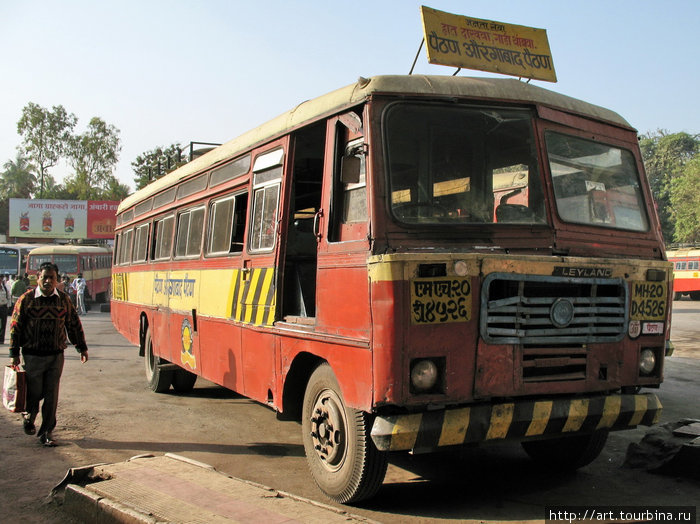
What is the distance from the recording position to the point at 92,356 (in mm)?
14008

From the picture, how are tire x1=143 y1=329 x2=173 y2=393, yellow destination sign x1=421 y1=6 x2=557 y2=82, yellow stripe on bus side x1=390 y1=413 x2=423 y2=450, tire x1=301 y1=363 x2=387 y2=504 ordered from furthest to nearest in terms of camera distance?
tire x1=143 y1=329 x2=173 y2=393 < yellow destination sign x1=421 y1=6 x2=557 y2=82 < tire x1=301 y1=363 x2=387 y2=504 < yellow stripe on bus side x1=390 y1=413 x2=423 y2=450

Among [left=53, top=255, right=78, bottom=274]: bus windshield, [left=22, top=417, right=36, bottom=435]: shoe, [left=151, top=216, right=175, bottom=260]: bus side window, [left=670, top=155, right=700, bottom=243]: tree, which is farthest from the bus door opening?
[left=670, top=155, right=700, bottom=243]: tree

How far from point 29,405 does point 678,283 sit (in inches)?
1482

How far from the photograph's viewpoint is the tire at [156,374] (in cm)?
967

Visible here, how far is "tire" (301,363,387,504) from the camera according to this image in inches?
177

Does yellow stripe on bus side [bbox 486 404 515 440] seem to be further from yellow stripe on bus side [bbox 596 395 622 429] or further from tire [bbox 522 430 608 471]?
tire [bbox 522 430 608 471]

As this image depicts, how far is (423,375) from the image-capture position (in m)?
4.19

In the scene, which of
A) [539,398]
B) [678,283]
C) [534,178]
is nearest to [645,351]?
[539,398]

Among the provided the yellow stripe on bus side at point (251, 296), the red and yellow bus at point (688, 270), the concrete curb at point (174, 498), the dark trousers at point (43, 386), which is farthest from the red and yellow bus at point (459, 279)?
the red and yellow bus at point (688, 270)

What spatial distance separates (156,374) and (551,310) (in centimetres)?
681

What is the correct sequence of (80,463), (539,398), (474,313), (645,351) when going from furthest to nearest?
(80,463), (645,351), (539,398), (474,313)

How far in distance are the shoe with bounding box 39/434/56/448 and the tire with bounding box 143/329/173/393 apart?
2941mm

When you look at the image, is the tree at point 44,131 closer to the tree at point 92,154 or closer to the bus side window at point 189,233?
the tree at point 92,154

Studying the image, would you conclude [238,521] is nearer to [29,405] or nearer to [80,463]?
Answer: [80,463]
